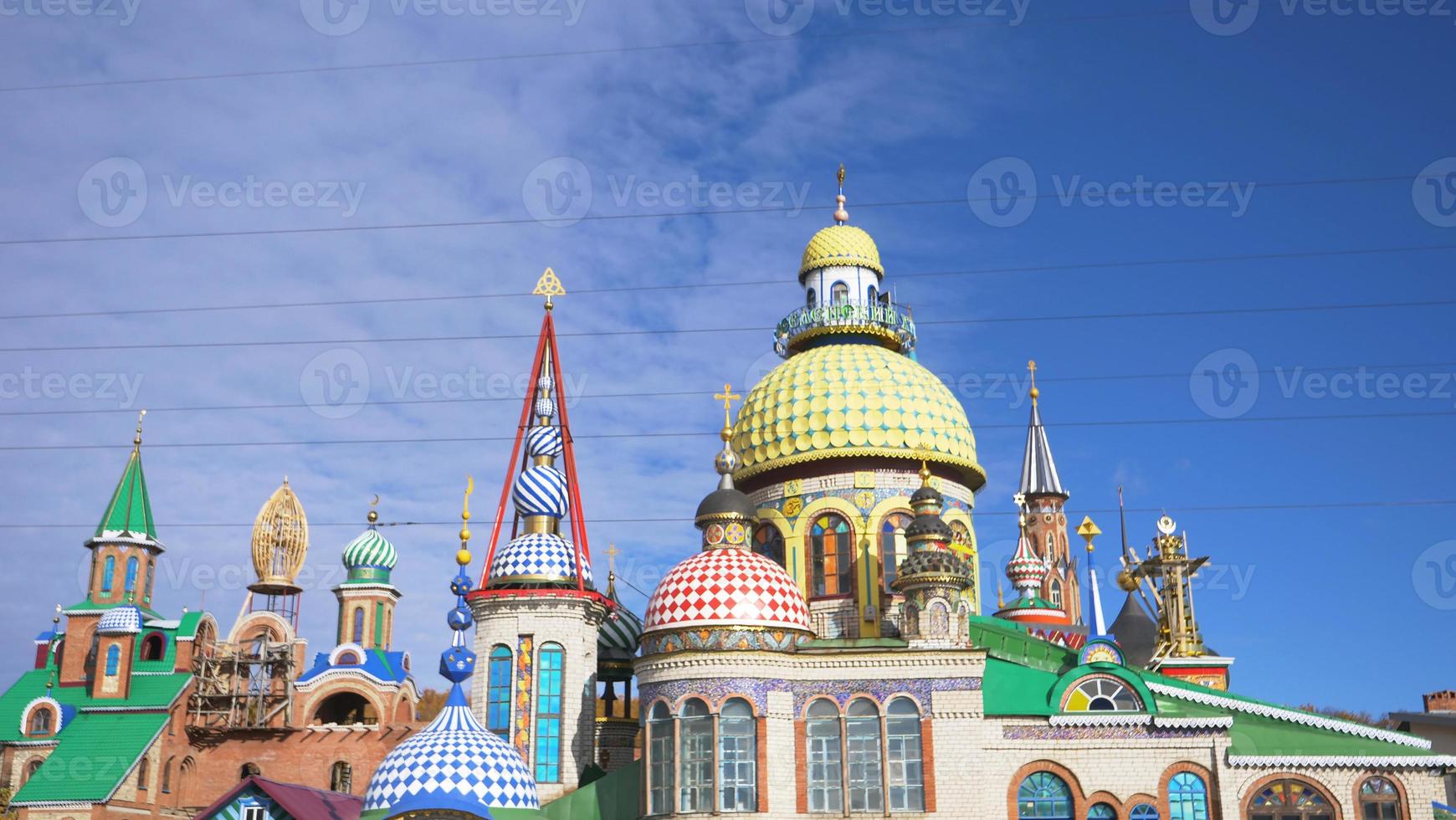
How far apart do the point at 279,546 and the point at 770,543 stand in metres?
24.2

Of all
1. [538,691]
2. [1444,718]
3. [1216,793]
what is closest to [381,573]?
[538,691]

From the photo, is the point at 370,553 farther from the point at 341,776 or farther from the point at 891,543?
the point at 891,543

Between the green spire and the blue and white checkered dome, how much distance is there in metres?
6.41

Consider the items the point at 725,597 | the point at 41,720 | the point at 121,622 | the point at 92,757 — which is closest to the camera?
the point at 725,597

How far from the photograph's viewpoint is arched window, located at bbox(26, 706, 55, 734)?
4053cm

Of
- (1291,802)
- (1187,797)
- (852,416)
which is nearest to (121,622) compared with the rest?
(852,416)

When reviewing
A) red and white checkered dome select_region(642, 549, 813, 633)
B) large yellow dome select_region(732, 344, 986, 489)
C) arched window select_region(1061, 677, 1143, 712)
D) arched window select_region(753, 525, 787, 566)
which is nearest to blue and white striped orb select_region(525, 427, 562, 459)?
large yellow dome select_region(732, 344, 986, 489)

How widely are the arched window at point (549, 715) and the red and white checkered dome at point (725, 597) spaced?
363 centimetres

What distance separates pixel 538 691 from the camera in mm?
28688

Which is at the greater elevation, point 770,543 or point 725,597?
point 770,543

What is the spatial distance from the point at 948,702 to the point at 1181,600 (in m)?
11.2

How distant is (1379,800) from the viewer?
25.2 metres

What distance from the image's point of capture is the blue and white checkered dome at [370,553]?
46.9m

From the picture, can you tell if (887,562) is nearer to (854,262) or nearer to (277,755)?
(854,262)
